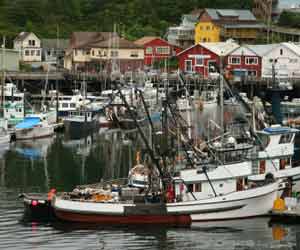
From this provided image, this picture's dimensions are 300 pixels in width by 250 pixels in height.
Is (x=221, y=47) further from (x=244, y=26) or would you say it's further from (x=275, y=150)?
(x=275, y=150)

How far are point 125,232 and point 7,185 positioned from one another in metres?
10.6

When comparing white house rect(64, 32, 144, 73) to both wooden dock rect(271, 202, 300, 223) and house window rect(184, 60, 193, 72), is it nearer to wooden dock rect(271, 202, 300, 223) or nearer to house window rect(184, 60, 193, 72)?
house window rect(184, 60, 193, 72)

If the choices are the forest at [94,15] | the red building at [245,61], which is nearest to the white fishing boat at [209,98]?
the red building at [245,61]

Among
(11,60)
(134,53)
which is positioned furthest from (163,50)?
(11,60)

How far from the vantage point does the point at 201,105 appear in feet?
248

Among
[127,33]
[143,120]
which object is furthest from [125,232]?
[127,33]

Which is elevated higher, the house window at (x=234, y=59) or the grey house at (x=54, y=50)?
the grey house at (x=54, y=50)

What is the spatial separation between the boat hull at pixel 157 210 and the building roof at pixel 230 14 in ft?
242

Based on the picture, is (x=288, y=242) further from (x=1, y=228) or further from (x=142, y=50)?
(x=142, y=50)

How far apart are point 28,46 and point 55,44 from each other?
15.3 ft

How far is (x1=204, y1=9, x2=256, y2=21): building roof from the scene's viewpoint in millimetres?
107125

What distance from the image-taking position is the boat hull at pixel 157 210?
3369cm

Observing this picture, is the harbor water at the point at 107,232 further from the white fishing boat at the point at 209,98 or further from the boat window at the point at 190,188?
the white fishing boat at the point at 209,98

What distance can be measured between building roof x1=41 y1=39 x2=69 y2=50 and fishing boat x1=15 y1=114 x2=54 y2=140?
39351mm
